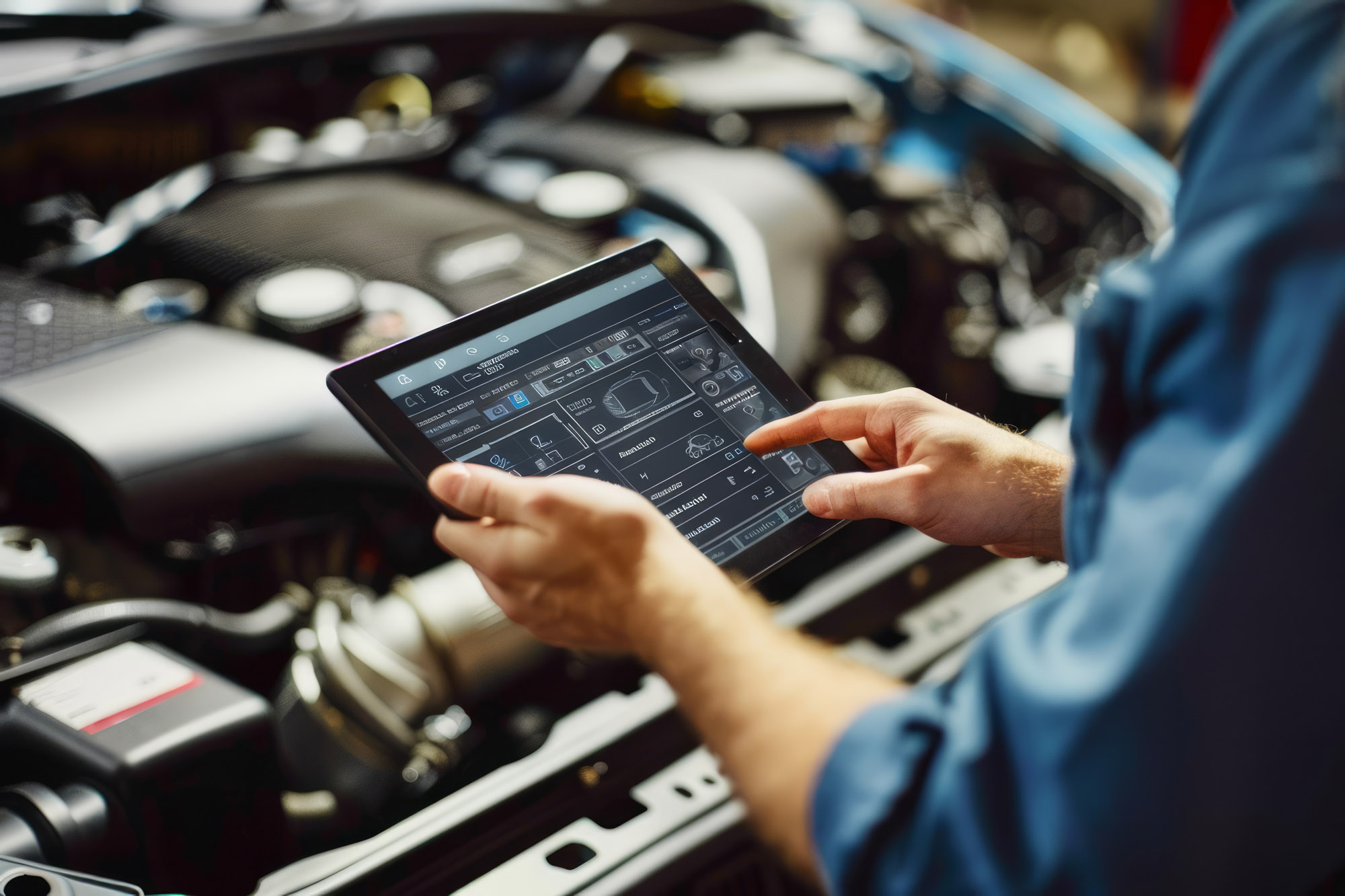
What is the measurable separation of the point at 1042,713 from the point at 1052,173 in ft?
4.82

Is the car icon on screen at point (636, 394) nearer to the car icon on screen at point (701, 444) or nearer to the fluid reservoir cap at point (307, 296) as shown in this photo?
the car icon on screen at point (701, 444)

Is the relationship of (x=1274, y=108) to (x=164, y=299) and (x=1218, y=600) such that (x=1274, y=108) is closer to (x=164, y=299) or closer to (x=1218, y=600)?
(x=1218, y=600)

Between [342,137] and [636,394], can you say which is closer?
[636,394]

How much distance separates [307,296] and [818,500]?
1.82 ft

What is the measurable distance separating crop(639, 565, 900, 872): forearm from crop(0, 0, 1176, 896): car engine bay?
319 mm

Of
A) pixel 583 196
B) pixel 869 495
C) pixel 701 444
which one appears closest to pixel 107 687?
pixel 701 444

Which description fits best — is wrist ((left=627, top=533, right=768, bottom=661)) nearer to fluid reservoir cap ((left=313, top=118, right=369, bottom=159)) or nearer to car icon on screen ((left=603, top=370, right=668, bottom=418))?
car icon on screen ((left=603, top=370, right=668, bottom=418))

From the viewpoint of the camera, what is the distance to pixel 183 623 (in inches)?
33.1

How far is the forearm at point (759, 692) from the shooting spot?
48 cm

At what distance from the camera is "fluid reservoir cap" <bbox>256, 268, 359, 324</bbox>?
103 cm

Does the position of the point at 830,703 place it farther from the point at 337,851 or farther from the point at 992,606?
the point at 992,606

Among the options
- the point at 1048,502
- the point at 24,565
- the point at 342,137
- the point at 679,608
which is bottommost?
the point at 1048,502

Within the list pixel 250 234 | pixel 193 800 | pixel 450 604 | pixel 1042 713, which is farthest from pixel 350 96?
pixel 1042 713

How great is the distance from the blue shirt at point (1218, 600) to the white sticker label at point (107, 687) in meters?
0.54
